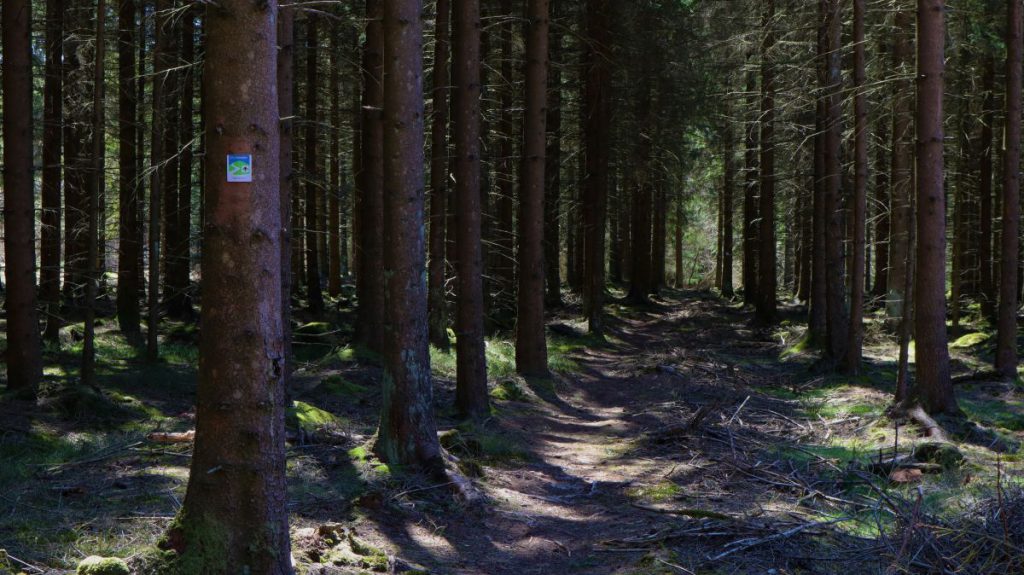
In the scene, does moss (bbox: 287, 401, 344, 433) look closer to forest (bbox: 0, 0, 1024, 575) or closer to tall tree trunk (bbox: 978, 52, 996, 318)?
forest (bbox: 0, 0, 1024, 575)

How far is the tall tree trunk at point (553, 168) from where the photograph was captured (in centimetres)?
2323

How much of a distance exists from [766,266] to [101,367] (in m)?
18.4

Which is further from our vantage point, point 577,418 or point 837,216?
point 837,216

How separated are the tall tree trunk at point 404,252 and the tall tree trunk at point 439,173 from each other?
537 centimetres

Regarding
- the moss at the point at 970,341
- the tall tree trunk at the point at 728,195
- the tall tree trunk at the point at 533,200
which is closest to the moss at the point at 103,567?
the tall tree trunk at the point at 533,200

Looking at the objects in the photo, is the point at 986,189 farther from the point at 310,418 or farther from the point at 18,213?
the point at 18,213

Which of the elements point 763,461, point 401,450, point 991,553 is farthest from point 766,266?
point 991,553

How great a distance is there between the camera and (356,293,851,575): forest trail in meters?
7.07

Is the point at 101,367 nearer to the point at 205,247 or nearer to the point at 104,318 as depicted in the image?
the point at 104,318

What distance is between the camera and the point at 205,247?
491cm

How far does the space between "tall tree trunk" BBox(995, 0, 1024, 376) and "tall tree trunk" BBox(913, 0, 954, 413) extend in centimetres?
471

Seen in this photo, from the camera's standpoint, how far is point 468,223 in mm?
12258

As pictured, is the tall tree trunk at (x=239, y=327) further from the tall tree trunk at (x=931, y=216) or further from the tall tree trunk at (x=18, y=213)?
the tall tree trunk at (x=931, y=216)

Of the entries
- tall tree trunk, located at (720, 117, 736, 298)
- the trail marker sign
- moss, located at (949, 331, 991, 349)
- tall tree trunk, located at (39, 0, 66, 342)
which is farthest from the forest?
tall tree trunk, located at (720, 117, 736, 298)
